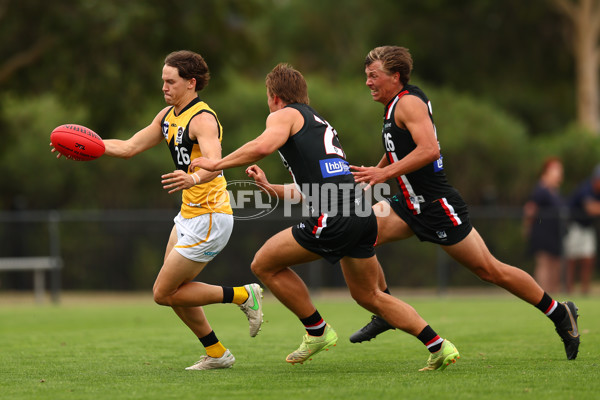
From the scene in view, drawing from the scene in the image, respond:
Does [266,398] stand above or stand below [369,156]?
below

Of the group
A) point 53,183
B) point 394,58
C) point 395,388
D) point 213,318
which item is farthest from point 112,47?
point 395,388

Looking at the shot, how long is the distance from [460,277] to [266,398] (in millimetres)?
12345

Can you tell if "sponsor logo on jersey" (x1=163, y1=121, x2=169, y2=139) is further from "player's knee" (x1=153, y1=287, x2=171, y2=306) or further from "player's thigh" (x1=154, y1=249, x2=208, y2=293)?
"player's knee" (x1=153, y1=287, x2=171, y2=306)

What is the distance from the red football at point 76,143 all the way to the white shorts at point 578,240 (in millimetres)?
11551

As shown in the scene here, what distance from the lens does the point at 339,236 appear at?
6.19 meters

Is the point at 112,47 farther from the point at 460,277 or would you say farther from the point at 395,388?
the point at 395,388

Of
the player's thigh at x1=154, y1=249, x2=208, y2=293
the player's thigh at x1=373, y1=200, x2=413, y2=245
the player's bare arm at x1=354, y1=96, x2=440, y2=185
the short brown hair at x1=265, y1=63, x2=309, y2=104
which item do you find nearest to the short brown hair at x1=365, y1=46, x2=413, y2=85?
the player's bare arm at x1=354, y1=96, x2=440, y2=185

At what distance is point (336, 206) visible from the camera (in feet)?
20.6

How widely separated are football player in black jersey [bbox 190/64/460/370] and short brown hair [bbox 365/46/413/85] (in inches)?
26.4

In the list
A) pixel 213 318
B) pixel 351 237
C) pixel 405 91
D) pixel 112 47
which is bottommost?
pixel 213 318

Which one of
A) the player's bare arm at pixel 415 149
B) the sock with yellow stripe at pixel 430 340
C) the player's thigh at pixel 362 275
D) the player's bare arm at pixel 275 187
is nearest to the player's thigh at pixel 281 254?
the player's thigh at pixel 362 275

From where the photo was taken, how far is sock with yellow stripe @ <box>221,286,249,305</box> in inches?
266

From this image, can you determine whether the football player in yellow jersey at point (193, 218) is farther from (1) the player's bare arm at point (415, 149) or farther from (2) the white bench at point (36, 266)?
(2) the white bench at point (36, 266)

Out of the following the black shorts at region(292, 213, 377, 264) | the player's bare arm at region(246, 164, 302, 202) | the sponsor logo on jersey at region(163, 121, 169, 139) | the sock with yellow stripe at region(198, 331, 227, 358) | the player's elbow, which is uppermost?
A: the sponsor logo on jersey at region(163, 121, 169, 139)
